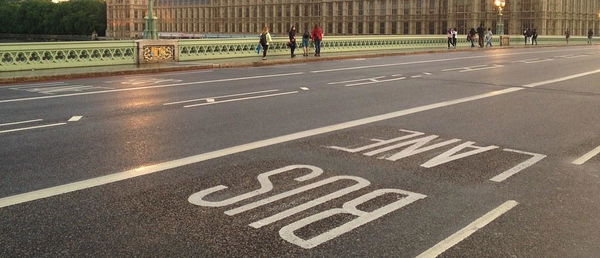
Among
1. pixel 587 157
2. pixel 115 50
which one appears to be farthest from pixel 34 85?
pixel 587 157

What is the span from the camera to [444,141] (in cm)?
906

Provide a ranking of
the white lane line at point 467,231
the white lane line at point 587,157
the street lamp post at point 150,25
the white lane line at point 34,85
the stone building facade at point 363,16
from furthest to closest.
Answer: the stone building facade at point 363,16, the street lamp post at point 150,25, the white lane line at point 34,85, the white lane line at point 587,157, the white lane line at point 467,231

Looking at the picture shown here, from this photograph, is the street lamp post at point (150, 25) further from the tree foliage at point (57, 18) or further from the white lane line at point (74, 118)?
the tree foliage at point (57, 18)

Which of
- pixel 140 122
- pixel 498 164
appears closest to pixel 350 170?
pixel 498 164

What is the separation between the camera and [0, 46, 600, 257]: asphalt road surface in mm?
4867

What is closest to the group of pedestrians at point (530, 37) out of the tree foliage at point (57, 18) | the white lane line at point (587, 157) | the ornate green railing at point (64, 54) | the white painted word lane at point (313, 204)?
the ornate green railing at point (64, 54)

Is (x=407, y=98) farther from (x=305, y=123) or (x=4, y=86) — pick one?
(x=4, y=86)

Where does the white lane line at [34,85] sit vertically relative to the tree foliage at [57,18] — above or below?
below

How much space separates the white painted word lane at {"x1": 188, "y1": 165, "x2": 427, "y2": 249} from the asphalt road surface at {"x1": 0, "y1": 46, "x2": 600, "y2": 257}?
0.02 metres

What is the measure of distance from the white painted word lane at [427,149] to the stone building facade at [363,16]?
9686 centimetres

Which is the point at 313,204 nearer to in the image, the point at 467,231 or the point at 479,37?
the point at 467,231

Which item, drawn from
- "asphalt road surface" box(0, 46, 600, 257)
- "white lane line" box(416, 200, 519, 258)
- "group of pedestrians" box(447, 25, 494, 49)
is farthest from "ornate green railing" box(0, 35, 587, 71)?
"white lane line" box(416, 200, 519, 258)

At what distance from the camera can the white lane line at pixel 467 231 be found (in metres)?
4.67

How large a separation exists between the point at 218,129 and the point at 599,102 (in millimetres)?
9470
